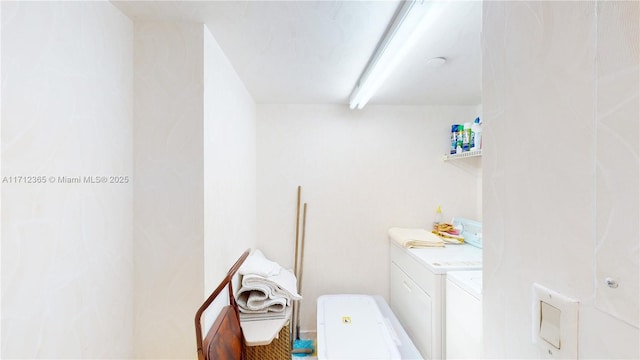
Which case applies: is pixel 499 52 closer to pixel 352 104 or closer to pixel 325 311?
pixel 352 104

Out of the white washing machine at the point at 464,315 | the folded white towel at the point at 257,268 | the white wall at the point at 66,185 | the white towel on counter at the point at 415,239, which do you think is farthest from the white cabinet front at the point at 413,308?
the white wall at the point at 66,185

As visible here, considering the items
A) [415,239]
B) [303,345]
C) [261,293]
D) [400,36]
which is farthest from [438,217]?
[400,36]

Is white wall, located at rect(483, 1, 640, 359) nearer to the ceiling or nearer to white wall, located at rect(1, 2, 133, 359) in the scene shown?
the ceiling

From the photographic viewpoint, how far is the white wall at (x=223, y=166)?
4.20 ft

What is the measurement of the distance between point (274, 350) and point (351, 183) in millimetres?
1440

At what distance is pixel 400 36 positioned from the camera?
1178mm

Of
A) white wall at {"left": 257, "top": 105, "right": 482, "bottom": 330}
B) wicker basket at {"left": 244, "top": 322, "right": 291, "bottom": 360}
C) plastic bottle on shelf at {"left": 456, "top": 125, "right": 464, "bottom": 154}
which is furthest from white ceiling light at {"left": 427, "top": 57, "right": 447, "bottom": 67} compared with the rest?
wicker basket at {"left": 244, "top": 322, "right": 291, "bottom": 360}

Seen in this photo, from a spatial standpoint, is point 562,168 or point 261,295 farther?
point 261,295

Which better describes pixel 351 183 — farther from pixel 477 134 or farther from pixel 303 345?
pixel 303 345

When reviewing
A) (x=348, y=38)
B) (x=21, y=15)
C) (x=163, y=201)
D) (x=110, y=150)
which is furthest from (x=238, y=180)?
(x=21, y=15)

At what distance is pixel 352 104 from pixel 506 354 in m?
1.96

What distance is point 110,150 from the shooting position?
109 centimetres

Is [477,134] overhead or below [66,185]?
overhead

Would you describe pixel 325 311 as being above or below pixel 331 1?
below
